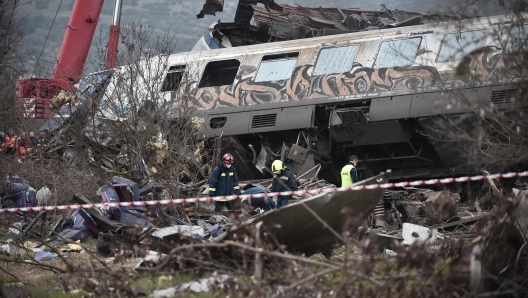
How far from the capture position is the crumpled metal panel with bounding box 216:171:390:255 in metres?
7.03

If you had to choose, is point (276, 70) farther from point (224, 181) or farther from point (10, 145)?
point (10, 145)

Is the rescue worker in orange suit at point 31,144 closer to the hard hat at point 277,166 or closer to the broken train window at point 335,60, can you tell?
the hard hat at point 277,166

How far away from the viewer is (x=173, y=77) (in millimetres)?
18656

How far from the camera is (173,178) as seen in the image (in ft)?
49.3

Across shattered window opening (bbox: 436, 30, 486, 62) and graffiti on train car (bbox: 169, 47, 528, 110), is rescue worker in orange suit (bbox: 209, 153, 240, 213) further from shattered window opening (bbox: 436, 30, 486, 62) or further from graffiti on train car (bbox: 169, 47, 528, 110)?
shattered window opening (bbox: 436, 30, 486, 62)

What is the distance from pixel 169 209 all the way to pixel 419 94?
5.30m

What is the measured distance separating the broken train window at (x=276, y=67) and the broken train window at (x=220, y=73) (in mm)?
1042

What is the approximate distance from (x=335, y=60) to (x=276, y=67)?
146 centimetres

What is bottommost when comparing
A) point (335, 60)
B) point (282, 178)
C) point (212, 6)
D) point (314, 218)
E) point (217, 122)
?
point (282, 178)

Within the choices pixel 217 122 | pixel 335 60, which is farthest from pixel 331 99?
pixel 217 122

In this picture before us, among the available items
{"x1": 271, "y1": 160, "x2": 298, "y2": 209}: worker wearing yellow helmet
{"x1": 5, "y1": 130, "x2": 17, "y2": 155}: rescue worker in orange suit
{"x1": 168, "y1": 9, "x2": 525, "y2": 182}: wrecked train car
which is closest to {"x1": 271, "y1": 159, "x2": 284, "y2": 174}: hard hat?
{"x1": 271, "y1": 160, "x2": 298, "y2": 209}: worker wearing yellow helmet

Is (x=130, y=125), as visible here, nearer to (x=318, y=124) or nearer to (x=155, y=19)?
(x=318, y=124)

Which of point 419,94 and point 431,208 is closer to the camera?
point 431,208

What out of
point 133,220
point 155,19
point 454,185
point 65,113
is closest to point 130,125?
point 65,113
